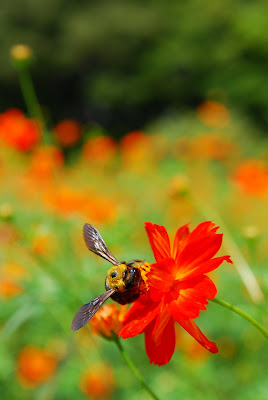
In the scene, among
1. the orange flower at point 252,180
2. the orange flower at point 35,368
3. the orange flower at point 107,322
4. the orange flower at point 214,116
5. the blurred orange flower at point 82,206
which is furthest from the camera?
the orange flower at point 214,116

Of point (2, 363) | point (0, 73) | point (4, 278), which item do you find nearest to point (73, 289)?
point (4, 278)

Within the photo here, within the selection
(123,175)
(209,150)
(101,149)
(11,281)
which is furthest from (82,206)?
(209,150)

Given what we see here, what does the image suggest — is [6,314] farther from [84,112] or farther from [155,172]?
[84,112]

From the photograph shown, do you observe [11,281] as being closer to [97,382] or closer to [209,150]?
[97,382]

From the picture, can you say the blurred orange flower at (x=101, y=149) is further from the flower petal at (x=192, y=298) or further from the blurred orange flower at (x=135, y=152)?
the flower petal at (x=192, y=298)

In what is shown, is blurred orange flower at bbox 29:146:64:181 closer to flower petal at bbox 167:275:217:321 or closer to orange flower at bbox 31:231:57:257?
orange flower at bbox 31:231:57:257

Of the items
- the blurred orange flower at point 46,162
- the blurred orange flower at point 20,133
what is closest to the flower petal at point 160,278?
the blurred orange flower at point 46,162

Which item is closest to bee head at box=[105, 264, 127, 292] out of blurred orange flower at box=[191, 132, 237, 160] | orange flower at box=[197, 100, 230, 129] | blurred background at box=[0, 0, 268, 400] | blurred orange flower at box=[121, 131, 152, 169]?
blurred background at box=[0, 0, 268, 400]
